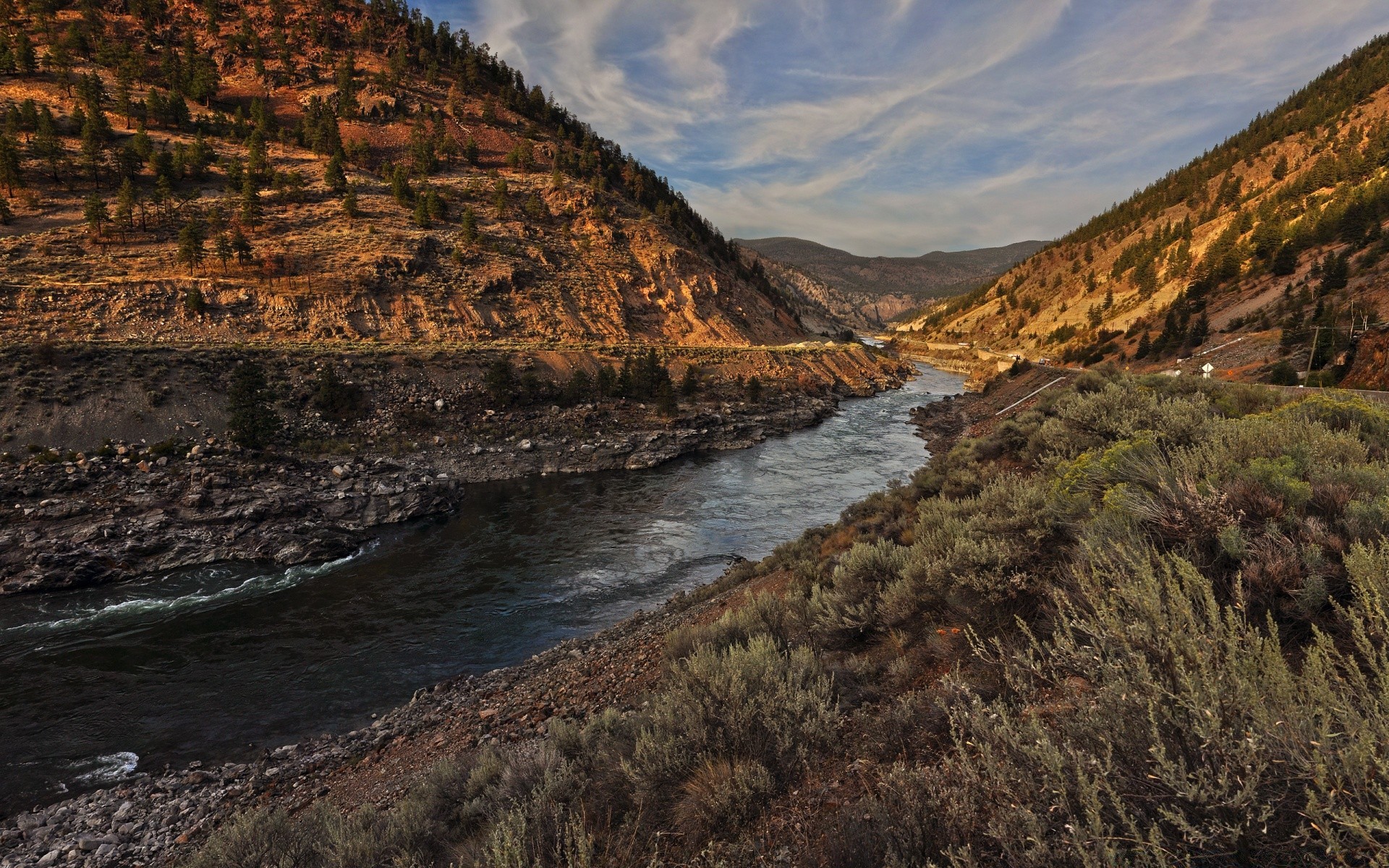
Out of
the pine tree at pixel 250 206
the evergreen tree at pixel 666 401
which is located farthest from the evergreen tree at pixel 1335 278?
the pine tree at pixel 250 206

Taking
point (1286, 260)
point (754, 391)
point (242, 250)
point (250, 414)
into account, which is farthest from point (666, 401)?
point (1286, 260)

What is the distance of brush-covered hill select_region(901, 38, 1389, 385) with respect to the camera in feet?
82.2

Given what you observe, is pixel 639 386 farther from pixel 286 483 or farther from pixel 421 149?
pixel 421 149

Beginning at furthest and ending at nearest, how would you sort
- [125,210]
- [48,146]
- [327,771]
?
[48,146] → [125,210] → [327,771]

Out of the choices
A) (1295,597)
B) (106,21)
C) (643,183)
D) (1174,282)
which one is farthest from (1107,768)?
(106,21)

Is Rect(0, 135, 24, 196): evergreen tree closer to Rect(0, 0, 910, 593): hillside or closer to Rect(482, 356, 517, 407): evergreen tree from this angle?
Rect(0, 0, 910, 593): hillside

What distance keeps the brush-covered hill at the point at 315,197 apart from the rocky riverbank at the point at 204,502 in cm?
1686

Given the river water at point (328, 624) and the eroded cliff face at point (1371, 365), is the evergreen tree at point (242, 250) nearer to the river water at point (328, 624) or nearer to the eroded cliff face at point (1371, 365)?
the river water at point (328, 624)

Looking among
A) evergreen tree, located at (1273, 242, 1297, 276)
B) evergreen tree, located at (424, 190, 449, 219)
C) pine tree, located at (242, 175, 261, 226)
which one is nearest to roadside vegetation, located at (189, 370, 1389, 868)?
evergreen tree, located at (1273, 242, 1297, 276)

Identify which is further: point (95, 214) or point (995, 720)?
point (95, 214)

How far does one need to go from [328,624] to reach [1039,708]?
538 inches

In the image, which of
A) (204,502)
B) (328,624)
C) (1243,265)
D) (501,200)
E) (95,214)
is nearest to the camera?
(328,624)

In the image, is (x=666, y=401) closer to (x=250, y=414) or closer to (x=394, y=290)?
(x=250, y=414)

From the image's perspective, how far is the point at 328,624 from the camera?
471 inches
